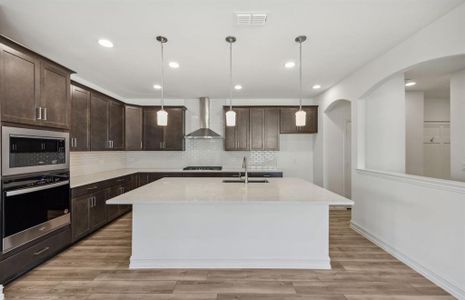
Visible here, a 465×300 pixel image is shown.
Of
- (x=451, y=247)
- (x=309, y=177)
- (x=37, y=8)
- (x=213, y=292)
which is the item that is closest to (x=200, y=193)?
(x=213, y=292)

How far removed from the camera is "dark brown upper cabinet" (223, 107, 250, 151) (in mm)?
5293

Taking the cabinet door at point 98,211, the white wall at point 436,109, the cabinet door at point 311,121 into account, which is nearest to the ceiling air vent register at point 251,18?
the cabinet door at point 98,211

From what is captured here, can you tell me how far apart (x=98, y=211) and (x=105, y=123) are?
163 centimetres

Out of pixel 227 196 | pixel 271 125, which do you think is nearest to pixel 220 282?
pixel 227 196

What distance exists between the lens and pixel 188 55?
9.82 ft

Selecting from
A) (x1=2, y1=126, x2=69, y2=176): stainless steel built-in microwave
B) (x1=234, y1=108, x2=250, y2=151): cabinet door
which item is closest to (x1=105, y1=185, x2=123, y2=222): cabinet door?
(x1=2, y1=126, x2=69, y2=176): stainless steel built-in microwave

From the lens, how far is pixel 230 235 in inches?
101

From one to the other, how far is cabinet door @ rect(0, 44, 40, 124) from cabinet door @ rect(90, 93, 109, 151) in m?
1.45

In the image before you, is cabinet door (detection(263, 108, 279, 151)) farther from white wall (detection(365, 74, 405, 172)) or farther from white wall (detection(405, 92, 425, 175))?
white wall (detection(405, 92, 425, 175))

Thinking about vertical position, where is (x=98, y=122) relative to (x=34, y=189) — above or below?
above

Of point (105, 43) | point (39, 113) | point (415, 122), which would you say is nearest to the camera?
point (39, 113)

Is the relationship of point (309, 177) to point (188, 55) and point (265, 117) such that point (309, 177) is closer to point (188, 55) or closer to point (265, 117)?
point (265, 117)

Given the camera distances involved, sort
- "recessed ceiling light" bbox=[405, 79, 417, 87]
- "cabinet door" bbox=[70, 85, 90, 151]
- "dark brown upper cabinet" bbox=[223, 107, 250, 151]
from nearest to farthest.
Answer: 1. "cabinet door" bbox=[70, 85, 90, 151]
2. "recessed ceiling light" bbox=[405, 79, 417, 87]
3. "dark brown upper cabinet" bbox=[223, 107, 250, 151]

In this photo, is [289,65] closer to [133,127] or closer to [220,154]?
[220,154]
